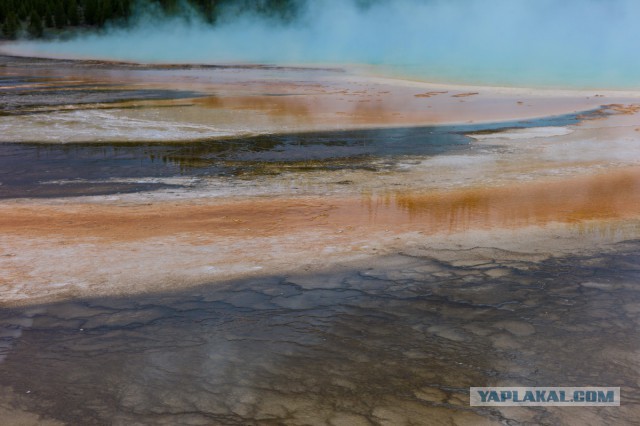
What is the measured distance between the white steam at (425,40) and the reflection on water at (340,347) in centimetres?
1388

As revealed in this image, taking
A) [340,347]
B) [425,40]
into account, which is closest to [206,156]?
[340,347]

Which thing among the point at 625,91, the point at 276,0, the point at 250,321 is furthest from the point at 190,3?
the point at 250,321

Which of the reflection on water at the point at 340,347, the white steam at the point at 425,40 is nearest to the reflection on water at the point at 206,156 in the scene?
the reflection on water at the point at 340,347

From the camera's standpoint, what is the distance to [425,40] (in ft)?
107

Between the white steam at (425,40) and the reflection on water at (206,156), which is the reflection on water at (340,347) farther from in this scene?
the white steam at (425,40)

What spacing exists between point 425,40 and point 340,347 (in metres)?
30.2

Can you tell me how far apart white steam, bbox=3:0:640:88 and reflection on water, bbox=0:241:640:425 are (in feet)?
45.5

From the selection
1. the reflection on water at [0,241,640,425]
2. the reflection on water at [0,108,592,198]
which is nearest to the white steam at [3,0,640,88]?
the reflection on water at [0,108,592,198]

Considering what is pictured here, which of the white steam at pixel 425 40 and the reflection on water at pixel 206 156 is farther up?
the white steam at pixel 425 40

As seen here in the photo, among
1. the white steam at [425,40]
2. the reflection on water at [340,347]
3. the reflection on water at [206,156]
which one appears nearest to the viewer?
the reflection on water at [340,347]

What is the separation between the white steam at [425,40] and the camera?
21.6 meters

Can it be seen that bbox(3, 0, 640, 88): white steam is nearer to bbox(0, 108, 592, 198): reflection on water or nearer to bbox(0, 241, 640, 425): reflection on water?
bbox(0, 108, 592, 198): reflection on water

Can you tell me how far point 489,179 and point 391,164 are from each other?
1254 millimetres

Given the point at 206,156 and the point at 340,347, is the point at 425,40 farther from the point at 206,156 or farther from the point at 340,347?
the point at 340,347
